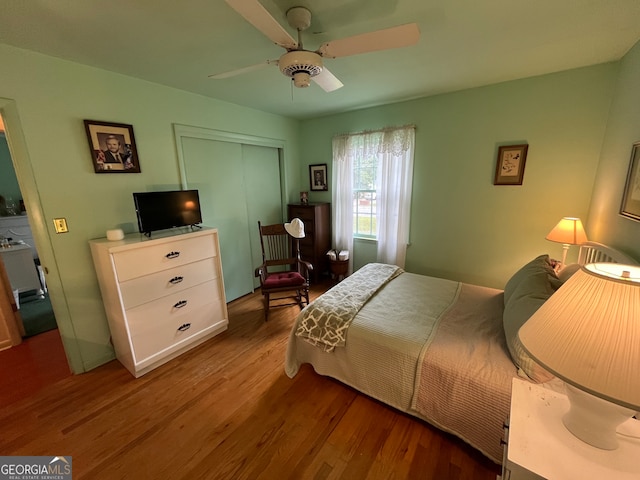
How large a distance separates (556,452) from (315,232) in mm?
2973

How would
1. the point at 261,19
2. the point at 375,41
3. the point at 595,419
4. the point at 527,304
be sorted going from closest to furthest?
the point at 595,419 → the point at 261,19 → the point at 375,41 → the point at 527,304

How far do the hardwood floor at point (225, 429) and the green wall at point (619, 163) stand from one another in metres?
1.74

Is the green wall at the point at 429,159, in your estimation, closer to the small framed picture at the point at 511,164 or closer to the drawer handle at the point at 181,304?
the small framed picture at the point at 511,164

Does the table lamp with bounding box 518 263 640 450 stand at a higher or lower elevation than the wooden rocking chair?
higher

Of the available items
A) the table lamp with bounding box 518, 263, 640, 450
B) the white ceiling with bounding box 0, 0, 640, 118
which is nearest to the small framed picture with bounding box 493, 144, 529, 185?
the white ceiling with bounding box 0, 0, 640, 118

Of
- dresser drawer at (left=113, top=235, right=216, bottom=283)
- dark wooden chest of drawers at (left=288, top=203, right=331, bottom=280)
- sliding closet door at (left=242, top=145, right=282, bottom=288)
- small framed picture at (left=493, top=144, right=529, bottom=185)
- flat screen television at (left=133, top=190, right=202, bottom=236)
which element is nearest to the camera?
dresser drawer at (left=113, top=235, right=216, bottom=283)

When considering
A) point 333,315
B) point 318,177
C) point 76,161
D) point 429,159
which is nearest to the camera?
point 333,315

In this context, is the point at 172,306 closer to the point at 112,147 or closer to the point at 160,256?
the point at 160,256

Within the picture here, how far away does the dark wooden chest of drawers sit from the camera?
352 cm

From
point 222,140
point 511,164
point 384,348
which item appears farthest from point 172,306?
point 511,164

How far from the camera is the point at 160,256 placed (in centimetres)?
203

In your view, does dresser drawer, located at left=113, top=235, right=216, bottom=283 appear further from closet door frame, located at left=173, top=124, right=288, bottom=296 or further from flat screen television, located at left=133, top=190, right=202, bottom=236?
closet door frame, located at left=173, top=124, right=288, bottom=296

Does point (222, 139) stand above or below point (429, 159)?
above

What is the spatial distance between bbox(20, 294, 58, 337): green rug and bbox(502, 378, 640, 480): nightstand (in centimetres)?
399
